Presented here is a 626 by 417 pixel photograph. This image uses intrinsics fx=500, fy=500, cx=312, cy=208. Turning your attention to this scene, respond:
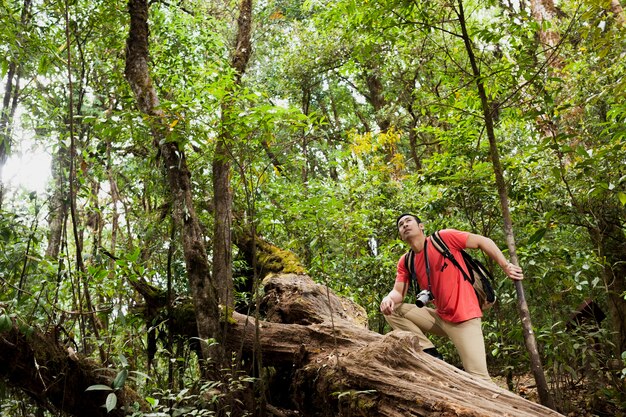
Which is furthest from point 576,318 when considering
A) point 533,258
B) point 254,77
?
point 254,77

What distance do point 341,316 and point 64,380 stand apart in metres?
3.03

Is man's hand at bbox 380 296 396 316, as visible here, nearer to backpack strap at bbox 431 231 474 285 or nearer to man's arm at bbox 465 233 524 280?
backpack strap at bbox 431 231 474 285

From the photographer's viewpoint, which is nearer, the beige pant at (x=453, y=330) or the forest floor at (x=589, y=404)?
the beige pant at (x=453, y=330)

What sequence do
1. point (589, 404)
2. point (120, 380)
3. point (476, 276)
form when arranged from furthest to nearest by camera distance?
1. point (589, 404)
2. point (476, 276)
3. point (120, 380)

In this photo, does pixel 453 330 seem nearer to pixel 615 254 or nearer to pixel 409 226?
pixel 409 226

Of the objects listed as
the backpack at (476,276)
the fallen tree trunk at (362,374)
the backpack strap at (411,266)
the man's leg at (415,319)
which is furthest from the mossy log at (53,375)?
the backpack at (476,276)

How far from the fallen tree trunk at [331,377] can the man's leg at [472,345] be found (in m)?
0.51

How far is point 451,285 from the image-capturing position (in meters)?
4.47

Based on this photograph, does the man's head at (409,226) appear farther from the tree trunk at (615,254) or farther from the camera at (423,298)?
the tree trunk at (615,254)

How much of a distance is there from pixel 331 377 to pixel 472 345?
4.15ft

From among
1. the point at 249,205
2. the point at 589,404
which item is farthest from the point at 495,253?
the point at 589,404

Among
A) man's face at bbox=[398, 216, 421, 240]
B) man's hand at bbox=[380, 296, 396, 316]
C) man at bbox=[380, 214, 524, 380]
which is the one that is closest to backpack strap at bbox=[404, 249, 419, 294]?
man at bbox=[380, 214, 524, 380]

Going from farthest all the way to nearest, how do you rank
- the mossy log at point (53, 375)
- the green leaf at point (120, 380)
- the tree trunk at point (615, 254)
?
the tree trunk at point (615, 254), the mossy log at point (53, 375), the green leaf at point (120, 380)

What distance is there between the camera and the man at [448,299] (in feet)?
14.2
